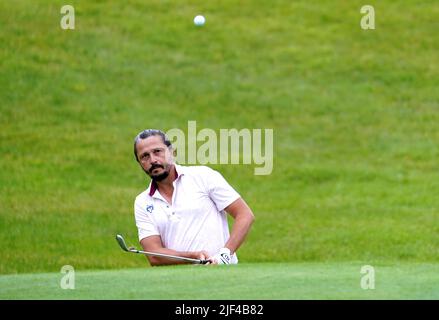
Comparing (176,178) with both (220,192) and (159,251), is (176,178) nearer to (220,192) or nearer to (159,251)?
(220,192)

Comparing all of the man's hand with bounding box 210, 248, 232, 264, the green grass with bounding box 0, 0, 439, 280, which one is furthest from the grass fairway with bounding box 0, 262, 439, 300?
the green grass with bounding box 0, 0, 439, 280

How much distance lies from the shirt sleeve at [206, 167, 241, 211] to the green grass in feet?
25.5

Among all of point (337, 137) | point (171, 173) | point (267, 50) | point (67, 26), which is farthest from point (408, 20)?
point (171, 173)

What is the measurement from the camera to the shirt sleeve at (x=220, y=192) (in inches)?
379

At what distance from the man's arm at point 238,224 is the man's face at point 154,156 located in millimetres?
586

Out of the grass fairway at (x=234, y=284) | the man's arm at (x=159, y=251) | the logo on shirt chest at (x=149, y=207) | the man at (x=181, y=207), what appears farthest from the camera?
the logo on shirt chest at (x=149, y=207)

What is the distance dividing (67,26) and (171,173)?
17768mm

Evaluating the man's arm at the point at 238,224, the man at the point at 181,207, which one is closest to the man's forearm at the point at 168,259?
the man at the point at 181,207

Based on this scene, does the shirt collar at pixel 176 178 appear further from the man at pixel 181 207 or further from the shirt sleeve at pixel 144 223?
the shirt sleeve at pixel 144 223

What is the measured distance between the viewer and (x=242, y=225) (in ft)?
31.2

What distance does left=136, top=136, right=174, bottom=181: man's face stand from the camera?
962cm

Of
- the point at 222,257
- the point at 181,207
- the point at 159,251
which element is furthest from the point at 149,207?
the point at 222,257
